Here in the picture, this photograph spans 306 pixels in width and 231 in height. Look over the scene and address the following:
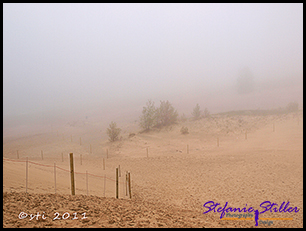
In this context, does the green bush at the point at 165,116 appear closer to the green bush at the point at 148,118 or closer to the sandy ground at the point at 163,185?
the green bush at the point at 148,118

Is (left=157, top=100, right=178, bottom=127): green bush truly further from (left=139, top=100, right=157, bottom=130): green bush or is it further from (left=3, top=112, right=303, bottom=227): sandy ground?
(left=3, top=112, right=303, bottom=227): sandy ground

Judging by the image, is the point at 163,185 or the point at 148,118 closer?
the point at 163,185

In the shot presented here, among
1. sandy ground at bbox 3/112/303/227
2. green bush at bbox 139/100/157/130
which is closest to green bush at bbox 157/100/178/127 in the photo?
green bush at bbox 139/100/157/130

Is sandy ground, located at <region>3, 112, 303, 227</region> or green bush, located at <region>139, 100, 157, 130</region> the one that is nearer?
sandy ground, located at <region>3, 112, 303, 227</region>

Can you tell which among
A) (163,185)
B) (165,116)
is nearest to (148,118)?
(165,116)

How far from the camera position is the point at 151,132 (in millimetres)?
34125

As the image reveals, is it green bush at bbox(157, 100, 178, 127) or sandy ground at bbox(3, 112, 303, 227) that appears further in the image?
green bush at bbox(157, 100, 178, 127)

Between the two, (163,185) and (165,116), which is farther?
(165,116)

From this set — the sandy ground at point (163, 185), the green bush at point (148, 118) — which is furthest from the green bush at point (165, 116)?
the sandy ground at point (163, 185)

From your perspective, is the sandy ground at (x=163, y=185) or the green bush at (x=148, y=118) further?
the green bush at (x=148, y=118)

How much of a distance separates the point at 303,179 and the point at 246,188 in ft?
12.7

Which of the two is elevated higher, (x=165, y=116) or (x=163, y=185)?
(x=165, y=116)

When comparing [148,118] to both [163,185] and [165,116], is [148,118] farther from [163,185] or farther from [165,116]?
[163,185]

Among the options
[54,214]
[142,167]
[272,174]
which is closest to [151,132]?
[142,167]
